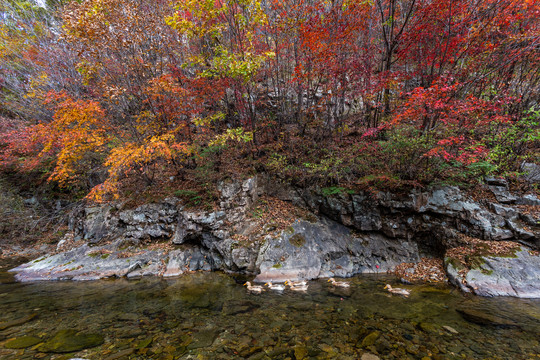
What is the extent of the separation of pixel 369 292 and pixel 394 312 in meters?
1.17

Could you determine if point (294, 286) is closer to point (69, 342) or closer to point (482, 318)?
point (482, 318)

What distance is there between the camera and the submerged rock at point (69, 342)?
145 inches

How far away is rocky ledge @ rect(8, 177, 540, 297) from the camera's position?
276 inches

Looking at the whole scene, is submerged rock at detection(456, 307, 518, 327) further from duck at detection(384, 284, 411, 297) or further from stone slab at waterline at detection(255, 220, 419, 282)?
stone slab at waterline at detection(255, 220, 419, 282)

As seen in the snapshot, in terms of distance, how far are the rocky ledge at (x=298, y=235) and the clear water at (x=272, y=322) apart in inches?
43.8

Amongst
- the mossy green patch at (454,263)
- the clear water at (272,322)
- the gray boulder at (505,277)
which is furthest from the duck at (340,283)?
the mossy green patch at (454,263)

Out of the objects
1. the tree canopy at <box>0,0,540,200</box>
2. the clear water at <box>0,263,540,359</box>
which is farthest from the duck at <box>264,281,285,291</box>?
the tree canopy at <box>0,0,540,200</box>

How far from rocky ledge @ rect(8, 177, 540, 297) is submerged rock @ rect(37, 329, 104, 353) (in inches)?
151

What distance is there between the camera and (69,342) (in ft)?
12.9

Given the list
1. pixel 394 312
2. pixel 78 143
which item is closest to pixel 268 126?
pixel 78 143

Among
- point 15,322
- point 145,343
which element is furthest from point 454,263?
point 15,322

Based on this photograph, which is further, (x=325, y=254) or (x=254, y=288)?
(x=325, y=254)

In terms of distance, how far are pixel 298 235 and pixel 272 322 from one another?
4008mm

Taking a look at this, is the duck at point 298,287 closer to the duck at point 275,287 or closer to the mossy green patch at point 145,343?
the duck at point 275,287
